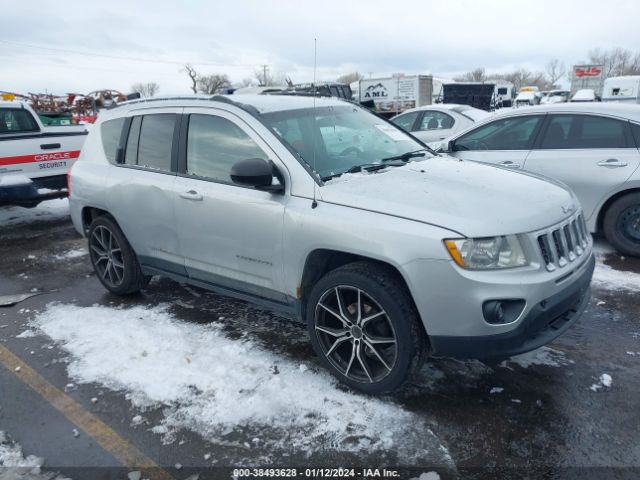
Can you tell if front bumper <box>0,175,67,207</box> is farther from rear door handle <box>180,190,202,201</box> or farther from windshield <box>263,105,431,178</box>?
windshield <box>263,105,431,178</box>

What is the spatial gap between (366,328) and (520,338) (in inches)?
34.7

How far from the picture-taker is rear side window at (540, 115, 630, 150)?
218 inches

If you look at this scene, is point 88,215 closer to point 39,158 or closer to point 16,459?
point 16,459

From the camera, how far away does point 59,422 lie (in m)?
3.04

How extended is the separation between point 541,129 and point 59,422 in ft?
18.7

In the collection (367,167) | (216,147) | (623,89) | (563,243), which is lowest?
(563,243)

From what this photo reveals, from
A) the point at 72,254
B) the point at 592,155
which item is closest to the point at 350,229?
the point at 592,155

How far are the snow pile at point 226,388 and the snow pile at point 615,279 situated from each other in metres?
2.98

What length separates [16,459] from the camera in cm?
273

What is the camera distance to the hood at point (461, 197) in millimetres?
2758

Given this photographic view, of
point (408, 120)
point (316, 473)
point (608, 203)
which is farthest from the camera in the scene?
point (408, 120)

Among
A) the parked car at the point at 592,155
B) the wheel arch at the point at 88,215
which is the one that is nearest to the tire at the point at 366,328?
the wheel arch at the point at 88,215

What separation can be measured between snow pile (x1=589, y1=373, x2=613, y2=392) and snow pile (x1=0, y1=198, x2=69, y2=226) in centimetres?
852

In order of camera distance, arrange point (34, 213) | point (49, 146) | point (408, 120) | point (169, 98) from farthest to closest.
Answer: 1. point (408, 120)
2. point (34, 213)
3. point (49, 146)
4. point (169, 98)
